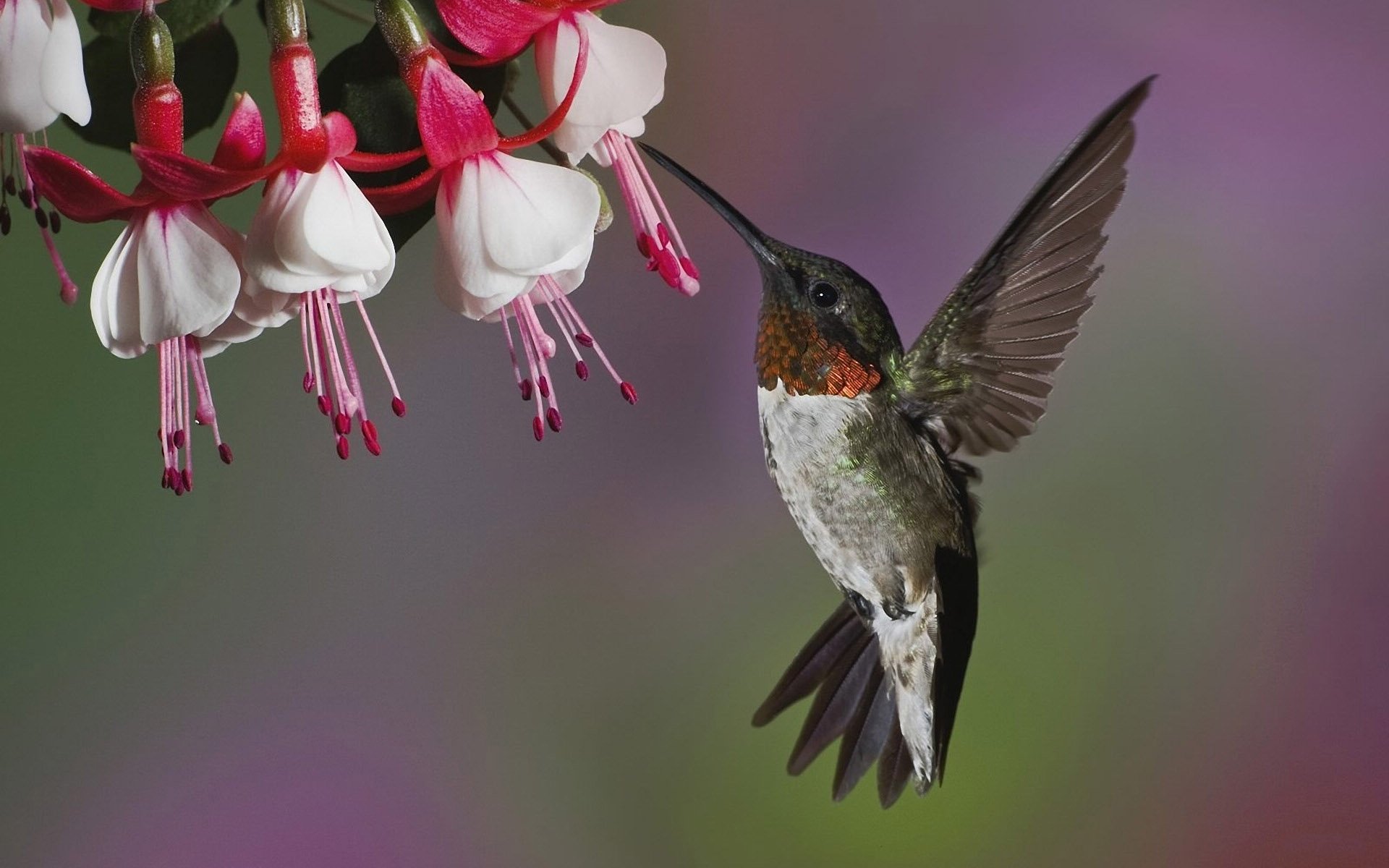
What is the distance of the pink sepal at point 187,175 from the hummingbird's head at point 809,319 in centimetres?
29

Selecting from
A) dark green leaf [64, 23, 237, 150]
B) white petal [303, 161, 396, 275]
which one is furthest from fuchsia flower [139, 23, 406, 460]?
dark green leaf [64, 23, 237, 150]

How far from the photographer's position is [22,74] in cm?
37

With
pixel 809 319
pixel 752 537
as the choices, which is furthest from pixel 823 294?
pixel 752 537

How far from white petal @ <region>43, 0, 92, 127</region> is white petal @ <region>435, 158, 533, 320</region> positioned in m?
0.10

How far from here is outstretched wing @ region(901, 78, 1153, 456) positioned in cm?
57

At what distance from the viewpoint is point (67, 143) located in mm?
1015

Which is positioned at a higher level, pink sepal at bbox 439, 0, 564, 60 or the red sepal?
pink sepal at bbox 439, 0, 564, 60

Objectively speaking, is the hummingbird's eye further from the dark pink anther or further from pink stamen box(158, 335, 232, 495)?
pink stamen box(158, 335, 232, 495)

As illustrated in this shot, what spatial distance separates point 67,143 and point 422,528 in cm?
43

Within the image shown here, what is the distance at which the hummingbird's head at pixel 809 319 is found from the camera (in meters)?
0.61

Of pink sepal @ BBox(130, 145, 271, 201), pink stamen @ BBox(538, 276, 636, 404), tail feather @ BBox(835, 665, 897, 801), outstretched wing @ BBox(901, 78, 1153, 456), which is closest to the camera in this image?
pink sepal @ BBox(130, 145, 271, 201)

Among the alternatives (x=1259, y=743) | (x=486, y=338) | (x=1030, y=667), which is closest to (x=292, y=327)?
(x=486, y=338)

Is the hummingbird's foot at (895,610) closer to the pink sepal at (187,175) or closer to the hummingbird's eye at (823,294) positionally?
Answer: the hummingbird's eye at (823,294)

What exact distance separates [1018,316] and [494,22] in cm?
35
